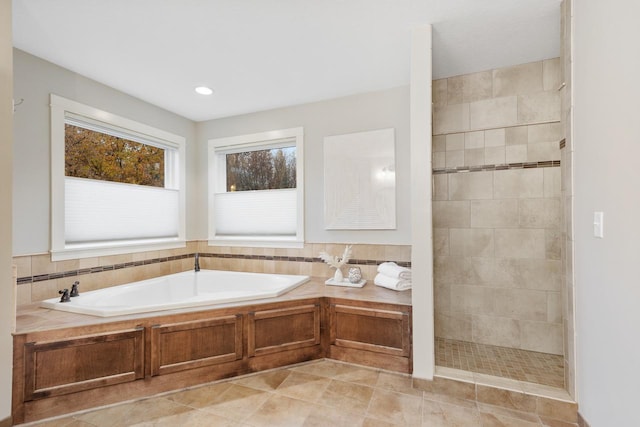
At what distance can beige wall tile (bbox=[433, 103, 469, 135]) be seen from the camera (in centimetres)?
278

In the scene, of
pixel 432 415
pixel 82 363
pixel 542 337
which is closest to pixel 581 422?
pixel 432 415

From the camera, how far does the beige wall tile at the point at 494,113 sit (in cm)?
261

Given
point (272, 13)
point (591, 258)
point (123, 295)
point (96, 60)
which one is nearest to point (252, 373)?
point (123, 295)

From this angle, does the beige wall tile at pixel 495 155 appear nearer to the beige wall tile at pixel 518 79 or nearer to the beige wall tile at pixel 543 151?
the beige wall tile at pixel 543 151

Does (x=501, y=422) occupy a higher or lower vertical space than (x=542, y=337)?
lower

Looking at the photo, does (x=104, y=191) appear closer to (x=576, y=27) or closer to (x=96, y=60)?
(x=96, y=60)

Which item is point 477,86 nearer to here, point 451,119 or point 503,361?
point 451,119

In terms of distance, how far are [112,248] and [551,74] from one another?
4352 millimetres

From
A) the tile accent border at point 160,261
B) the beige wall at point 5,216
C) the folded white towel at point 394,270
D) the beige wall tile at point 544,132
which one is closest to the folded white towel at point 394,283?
the folded white towel at point 394,270

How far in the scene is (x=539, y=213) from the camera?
2529 mm

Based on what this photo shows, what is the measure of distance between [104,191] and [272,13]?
7.69 ft

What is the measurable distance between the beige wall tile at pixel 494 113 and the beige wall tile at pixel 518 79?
0.07 meters

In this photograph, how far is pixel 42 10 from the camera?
73.5 inches

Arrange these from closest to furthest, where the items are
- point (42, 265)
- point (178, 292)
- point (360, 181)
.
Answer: point (42, 265)
point (360, 181)
point (178, 292)
